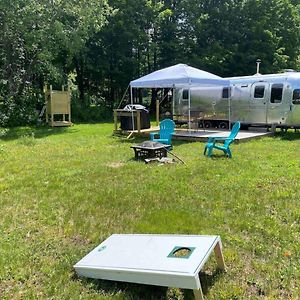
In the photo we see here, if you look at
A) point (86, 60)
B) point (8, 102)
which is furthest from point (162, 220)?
point (86, 60)

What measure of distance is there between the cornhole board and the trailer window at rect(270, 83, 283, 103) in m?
11.6

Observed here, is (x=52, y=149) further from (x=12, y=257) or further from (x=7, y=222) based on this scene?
(x=12, y=257)

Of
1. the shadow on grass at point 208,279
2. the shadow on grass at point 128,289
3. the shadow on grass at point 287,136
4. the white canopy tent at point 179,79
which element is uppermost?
the white canopy tent at point 179,79

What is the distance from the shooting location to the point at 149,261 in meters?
3.07

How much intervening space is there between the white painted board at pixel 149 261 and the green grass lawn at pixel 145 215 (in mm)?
166

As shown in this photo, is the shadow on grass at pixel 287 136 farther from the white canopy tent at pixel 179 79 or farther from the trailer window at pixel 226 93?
the white canopy tent at pixel 179 79

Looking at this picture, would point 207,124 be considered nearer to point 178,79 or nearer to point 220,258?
point 178,79

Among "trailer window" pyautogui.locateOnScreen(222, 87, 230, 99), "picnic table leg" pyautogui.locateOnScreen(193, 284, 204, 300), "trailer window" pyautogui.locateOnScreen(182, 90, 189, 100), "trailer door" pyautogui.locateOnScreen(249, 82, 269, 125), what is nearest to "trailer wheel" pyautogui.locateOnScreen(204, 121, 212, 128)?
"trailer window" pyautogui.locateOnScreen(222, 87, 230, 99)

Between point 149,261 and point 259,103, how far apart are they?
12544mm

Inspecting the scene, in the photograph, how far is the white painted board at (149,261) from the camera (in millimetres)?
2827

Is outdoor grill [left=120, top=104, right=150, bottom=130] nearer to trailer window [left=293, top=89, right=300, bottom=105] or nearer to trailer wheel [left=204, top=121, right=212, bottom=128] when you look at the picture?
trailer wheel [left=204, top=121, right=212, bottom=128]

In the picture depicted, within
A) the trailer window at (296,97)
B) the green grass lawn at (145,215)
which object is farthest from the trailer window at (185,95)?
the green grass lawn at (145,215)

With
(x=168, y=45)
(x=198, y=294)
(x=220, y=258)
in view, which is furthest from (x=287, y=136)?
(x=168, y=45)

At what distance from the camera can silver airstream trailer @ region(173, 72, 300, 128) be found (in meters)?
13.7
